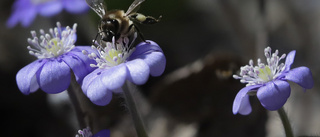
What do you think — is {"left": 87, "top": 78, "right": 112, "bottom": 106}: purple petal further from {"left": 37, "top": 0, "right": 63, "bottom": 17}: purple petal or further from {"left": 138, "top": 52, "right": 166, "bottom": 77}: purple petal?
{"left": 37, "top": 0, "right": 63, "bottom": 17}: purple petal

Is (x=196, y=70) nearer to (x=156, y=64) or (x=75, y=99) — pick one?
(x=75, y=99)

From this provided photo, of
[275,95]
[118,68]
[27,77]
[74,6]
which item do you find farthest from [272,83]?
[74,6]

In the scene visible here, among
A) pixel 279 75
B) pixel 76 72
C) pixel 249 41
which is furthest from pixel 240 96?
pixel 249 41

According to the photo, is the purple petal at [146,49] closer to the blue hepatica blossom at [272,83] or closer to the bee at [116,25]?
the bee at [116,25]

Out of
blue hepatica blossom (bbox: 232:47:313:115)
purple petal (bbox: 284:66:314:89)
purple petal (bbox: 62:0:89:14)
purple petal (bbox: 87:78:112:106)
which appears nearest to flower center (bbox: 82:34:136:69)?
purple petal (bbox: 87:78:112:106)

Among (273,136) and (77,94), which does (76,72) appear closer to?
(77,94)

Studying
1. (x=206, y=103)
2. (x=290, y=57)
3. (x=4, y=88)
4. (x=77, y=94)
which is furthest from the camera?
(x=4, y=88)
